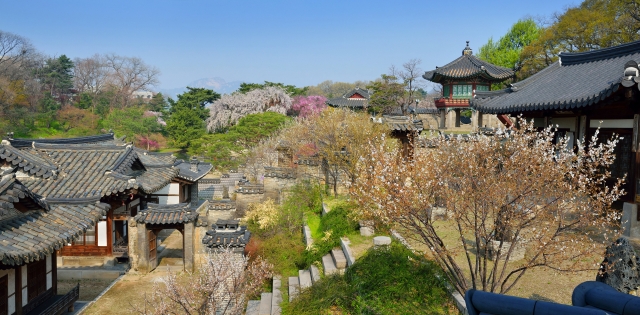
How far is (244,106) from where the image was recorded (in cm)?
4419

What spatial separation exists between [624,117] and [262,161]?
22.7 meters

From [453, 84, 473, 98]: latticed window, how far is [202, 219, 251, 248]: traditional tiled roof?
25986 mm

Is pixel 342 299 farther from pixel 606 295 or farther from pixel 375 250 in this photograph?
pixel 606 295

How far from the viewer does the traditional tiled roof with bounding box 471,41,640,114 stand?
1038 centimetres

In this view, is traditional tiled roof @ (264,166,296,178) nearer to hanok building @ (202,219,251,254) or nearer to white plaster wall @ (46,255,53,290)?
hanok building @ (202,219,251,254)

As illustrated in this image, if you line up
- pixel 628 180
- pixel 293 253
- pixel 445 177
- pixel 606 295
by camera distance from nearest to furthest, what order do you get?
pixel 606 295 → pixel 445 177 → pixel 628 180 → pixel 293 253

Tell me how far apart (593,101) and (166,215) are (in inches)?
520

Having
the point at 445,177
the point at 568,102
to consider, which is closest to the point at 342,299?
the point at 445,177

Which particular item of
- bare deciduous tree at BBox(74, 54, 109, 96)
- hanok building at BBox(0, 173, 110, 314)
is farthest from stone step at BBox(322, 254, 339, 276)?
bare deciduous tree at BBox(74, 54, 109, 96)

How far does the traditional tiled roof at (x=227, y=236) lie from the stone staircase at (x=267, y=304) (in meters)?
1.56

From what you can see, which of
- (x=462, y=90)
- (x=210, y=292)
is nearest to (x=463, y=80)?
(x=462, y=90)

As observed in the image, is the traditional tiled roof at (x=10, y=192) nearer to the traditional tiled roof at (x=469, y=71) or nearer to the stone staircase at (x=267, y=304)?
the stone staircase at (x=267, y=304)

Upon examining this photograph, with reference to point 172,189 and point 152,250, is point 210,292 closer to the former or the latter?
point 152,250

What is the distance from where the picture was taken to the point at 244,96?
44.9 metres
